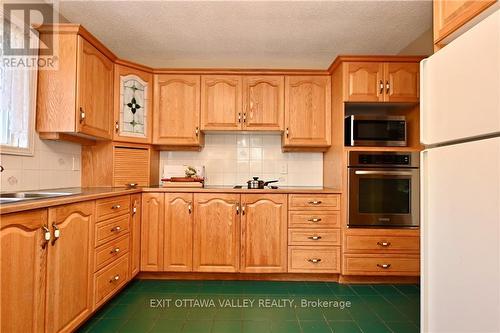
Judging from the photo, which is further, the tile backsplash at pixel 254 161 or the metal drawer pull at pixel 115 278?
the tile backsplash at pixel 254 161

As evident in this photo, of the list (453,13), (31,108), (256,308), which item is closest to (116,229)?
(31,108)

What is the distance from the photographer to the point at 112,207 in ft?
6.79

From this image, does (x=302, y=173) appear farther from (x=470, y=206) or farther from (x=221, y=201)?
(x=470, y=206)

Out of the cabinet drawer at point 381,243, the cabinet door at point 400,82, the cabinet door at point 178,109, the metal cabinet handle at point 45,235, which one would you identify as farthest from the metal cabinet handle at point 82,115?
the cabinet door at point 400,82

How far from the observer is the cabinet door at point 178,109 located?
290 centimetres

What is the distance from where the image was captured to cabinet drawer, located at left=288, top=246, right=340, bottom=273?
2570 mm

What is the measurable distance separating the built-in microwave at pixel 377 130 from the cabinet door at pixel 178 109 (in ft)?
5.19

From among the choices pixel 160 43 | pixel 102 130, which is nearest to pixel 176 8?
pixel 160 43

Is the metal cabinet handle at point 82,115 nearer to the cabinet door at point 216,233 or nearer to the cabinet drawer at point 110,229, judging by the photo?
the cabinet drawer at point 110,229

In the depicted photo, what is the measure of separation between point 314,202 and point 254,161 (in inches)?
37.5

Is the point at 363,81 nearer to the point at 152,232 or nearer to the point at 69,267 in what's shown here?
the point at 152,232

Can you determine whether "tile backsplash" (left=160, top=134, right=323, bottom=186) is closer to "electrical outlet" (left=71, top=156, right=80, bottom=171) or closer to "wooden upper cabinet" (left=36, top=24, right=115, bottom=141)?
"electrical outlet" (left=71, top=156, right=80, bottom=171)

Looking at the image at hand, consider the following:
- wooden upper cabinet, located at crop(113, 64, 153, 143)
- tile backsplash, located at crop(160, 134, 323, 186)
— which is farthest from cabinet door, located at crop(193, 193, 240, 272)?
wooden upper cabinet, located at crop(113, 64, 153, 143)

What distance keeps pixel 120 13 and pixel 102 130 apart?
1.04 metres
